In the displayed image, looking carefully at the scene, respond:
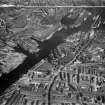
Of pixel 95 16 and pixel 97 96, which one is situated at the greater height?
pixel 95 16

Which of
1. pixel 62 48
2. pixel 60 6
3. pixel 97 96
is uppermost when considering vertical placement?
pixel 60 6

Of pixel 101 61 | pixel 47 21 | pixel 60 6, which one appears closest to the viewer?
pixel 101 61

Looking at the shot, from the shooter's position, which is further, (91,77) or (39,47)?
(39,47)

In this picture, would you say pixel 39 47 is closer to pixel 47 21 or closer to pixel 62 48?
pixel 62 48

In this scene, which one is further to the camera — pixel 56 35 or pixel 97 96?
pixel 56 35

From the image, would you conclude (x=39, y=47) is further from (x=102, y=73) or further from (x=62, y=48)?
(x=102, y=73)

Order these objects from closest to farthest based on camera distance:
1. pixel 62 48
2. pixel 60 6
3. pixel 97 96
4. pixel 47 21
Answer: pixel 97 96, pixel 62 48, pixel 47 21, pixel 60 6

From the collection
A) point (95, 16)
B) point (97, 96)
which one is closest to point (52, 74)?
point (97, 96)

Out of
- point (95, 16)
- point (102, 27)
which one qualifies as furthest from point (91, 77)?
point (95, 16)

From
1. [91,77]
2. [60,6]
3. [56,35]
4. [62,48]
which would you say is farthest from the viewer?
[60,6]
